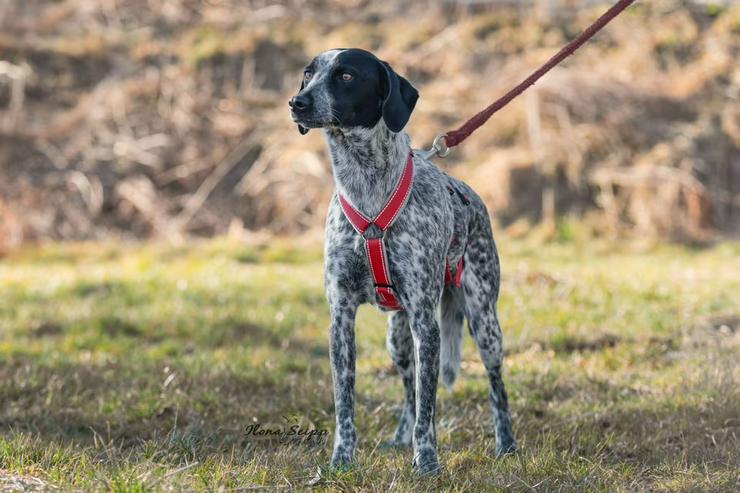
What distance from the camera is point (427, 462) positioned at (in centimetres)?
387

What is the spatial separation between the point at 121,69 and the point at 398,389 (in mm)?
15338

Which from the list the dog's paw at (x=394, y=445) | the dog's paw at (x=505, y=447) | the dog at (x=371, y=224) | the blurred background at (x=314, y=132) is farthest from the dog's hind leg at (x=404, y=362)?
the blurred background at (x=314, y=132)

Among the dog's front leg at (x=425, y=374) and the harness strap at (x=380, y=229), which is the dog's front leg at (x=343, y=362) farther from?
the dog's front leg at (x=425, y=374)

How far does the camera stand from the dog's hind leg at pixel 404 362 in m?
4.68

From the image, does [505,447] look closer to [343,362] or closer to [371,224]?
[343,362]

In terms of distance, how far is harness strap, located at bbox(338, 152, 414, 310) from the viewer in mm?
3857

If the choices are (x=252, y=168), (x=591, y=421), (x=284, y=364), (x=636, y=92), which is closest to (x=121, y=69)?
(x=252, y=168)

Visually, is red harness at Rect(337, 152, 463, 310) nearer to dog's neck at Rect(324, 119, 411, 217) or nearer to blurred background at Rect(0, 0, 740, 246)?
dog's neck at Rect(324, 119, 411, 217)

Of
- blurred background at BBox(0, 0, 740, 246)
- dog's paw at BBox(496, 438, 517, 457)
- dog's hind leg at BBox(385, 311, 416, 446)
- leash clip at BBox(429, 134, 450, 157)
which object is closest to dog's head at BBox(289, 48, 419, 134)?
leash clip at BBox(429, 134, 450, 157)

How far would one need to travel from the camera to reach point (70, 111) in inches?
704

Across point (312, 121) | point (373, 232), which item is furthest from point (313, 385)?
point (312, 121)

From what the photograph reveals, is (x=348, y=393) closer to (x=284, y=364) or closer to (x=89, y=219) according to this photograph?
(x=284, y=364)

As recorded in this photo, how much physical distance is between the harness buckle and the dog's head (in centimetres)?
42

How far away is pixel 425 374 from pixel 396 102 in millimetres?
1180
